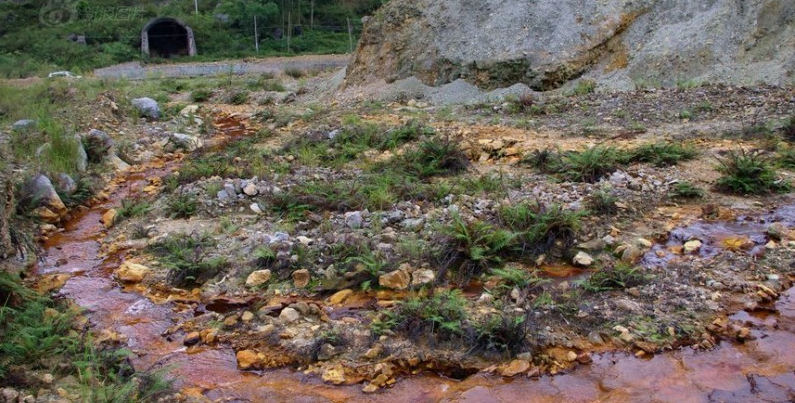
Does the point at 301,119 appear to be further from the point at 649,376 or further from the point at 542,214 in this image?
the point at 649,376

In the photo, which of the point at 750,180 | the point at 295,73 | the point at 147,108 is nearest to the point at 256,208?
the point at 750,180

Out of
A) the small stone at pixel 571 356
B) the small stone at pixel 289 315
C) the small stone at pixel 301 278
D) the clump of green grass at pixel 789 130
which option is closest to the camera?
the small stone at pixel 571 356

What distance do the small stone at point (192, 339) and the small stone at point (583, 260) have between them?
9.58 feet

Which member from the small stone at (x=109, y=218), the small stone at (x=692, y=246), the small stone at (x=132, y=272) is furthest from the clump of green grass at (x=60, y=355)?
the small stone at (x=692, y=246)

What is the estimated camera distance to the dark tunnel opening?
2847cm

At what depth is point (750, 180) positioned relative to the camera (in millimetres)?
6637

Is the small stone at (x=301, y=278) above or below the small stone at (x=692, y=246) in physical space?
below

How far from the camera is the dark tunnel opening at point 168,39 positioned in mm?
28469

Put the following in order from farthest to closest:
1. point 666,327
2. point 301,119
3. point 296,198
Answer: point 301,119 → point 296,198 → point 666,327

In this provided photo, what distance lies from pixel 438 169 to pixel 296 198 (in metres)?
1.85

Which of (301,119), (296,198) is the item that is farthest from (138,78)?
(296,198)

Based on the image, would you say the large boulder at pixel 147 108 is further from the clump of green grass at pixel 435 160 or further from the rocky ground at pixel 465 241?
the clump of green grass at pixel 435 160

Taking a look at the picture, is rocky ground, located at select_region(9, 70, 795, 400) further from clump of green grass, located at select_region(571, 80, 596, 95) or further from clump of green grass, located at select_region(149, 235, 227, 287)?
clump of green grass, located at select_region(571, 80, 596, 95)

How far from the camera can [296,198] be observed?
672cm
